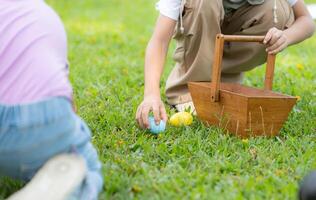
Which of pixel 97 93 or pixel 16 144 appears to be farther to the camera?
pixel 97 93

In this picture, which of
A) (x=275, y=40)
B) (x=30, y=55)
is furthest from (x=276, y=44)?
(x=30, y=55)

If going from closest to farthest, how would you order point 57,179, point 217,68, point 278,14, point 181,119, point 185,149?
1. point 57,179
2. point 185,149
3. point 217,68
4. point 181,119
5. point 278,14

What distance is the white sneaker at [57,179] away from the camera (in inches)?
62.4

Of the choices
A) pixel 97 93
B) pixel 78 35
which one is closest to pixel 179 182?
pixel 97 93

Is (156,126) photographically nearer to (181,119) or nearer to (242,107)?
(181,119)

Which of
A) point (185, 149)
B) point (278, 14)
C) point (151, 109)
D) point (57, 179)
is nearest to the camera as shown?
point (57, 179)

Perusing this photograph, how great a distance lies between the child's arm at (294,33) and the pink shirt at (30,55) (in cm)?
104

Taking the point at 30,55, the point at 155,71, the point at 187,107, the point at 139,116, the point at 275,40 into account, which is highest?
the point at 30,55

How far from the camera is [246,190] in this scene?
185 centimetres

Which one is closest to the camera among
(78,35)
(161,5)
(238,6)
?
(161,5)

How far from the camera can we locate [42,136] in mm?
1652

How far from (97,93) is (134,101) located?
0.29 meters

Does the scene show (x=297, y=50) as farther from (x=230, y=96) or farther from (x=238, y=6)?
(x=230, y=96)

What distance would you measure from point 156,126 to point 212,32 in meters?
0.60
